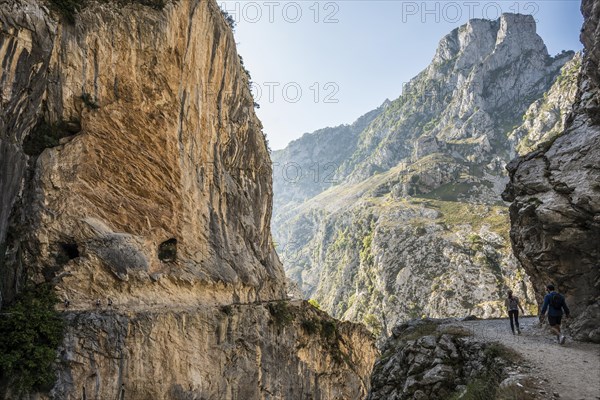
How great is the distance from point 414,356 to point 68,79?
2139cm

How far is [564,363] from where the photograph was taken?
9.69m

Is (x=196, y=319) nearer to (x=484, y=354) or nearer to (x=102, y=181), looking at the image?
(x=102, y=181)

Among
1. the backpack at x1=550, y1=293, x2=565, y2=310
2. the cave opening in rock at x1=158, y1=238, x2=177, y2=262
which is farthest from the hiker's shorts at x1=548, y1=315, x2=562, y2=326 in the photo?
the cave opening in rock at x1=158, y1=238, x2=177, y2=262

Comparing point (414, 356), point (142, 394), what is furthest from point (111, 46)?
point (414, 356)

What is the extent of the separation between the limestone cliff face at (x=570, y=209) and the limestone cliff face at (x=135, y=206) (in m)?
16.5

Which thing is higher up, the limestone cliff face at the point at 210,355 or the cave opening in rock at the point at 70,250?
the cave opening in rock at the point at 70,250

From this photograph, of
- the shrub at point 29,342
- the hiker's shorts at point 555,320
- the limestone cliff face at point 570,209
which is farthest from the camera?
the shrub at point 29,342

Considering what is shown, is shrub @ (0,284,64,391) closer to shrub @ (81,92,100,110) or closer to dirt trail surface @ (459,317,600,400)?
shrub @ (81,92,100,110)

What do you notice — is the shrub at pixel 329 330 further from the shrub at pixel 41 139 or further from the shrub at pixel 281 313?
the shrub at pixel 41 139

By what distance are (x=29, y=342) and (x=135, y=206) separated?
851 cm

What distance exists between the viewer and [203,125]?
2614cm

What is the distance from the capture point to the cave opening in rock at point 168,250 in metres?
22.7

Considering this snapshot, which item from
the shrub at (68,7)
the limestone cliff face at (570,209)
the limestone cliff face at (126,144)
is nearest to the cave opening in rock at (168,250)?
the limestone cliff face at (126,144)

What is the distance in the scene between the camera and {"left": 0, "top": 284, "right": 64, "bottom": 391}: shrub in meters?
15.2
